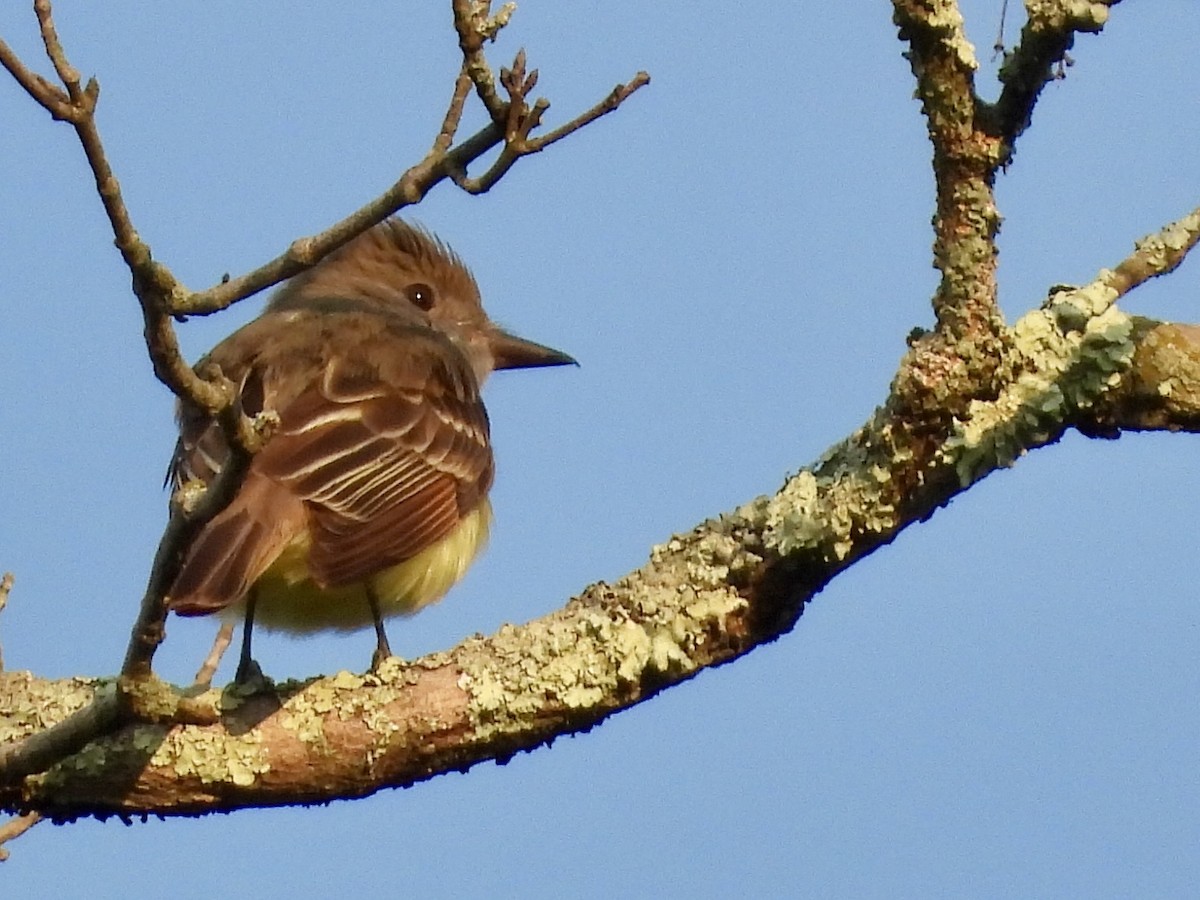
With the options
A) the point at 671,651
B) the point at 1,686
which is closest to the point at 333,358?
the point at 1,686

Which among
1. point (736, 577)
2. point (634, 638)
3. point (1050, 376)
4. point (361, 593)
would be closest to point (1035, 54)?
point (1050, 376)

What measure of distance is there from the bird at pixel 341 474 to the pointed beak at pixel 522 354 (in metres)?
0.25

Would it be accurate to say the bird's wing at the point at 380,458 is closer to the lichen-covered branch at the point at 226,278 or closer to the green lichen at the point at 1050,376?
the lichen-covered branch at the point at 226,278

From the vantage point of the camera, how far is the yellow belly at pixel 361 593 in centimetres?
562

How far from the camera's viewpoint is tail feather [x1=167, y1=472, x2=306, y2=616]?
4.32 m

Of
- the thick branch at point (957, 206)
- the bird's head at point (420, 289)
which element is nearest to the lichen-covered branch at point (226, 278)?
the thick branch at point (957, 206)

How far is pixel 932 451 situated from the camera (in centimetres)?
393

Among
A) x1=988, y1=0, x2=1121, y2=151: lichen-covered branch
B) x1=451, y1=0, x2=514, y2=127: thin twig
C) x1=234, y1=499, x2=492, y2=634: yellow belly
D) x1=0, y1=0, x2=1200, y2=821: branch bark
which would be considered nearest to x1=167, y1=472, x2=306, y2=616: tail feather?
x1=0, y1=0, x2=1200, y2=821: branch bark

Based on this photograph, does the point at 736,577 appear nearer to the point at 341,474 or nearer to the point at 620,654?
the point at 620,654

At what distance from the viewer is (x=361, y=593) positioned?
5785 mm

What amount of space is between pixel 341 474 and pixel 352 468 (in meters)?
0.09

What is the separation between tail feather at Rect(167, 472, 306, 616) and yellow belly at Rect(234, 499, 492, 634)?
39cm

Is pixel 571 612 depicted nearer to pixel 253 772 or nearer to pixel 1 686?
pixel 253 772

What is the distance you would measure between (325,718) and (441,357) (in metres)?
2.44
